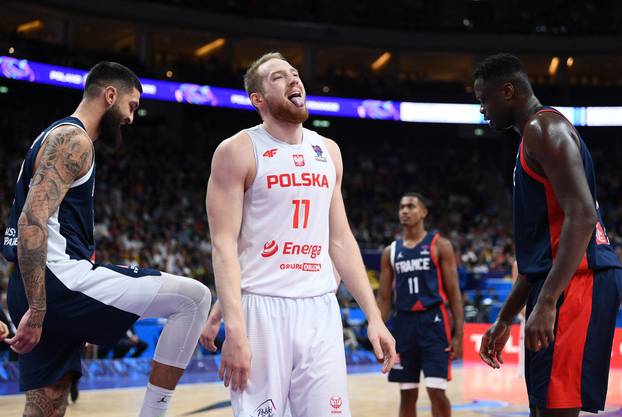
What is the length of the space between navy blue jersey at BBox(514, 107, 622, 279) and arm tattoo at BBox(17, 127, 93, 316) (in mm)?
2155

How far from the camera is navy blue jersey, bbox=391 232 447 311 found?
7.21m

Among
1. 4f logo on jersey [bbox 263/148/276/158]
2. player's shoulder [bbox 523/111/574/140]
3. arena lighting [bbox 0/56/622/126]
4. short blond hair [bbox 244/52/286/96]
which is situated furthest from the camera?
arena lighting [bbox 0/56/622/126]

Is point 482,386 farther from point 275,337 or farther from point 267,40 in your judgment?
point 267,40

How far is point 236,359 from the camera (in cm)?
332

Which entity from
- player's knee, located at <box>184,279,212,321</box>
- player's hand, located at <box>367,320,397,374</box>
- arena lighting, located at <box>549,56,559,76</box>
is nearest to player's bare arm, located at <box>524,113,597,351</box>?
player's hand, located at <box>367,320,397,374</box>

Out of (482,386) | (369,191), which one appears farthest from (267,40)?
(482,386)

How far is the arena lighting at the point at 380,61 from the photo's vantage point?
30.8 metres

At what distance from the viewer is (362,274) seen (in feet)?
12.7

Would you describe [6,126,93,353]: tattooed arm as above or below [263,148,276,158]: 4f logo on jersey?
below

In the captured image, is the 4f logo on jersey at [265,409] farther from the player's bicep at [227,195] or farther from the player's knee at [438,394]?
the player's knee at [438,394]

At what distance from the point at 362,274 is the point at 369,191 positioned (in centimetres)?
2454

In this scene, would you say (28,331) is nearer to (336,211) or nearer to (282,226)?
(282,226)

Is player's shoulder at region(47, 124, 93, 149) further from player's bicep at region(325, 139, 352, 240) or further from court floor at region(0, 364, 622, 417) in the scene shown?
court floor at region(0, 364, 622, 417)

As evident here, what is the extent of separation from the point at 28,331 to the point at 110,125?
47.2 inches
